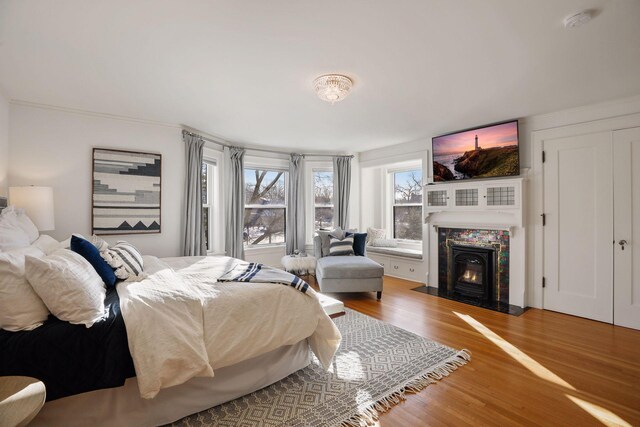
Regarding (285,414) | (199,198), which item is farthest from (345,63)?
(199,198)

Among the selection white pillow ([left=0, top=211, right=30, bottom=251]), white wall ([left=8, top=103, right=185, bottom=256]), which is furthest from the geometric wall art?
white pillow ([left=0, top=211, right=30, bottom=251])

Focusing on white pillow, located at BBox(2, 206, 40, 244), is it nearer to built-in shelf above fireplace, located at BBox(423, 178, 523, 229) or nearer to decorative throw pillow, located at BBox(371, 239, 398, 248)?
built-in shelf above fireplace, located at BBox(423, 178, 523, 229)

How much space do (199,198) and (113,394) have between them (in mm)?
2807

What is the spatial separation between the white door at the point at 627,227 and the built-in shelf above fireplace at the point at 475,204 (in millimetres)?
854

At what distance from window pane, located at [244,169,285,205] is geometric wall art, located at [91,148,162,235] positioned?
1.68 m

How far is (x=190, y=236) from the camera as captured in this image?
3918mm

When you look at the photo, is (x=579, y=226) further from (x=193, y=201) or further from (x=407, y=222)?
(x=193, y=201)

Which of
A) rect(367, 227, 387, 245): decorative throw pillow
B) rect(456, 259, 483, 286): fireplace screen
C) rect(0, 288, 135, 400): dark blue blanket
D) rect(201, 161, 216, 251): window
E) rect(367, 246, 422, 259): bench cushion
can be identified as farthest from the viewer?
rect(367, 227, 387, 245): decorative throw pillow

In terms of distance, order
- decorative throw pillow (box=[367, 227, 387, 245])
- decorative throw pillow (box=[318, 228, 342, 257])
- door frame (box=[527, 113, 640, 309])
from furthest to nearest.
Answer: decorative throw pillow (box=[367, 227, 387, 245]) → decorative throw pillow (box=[318, 228, 342, 257]) → door frame (box=[527, 113, 640, 309])

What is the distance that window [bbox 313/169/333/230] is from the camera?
579 cm

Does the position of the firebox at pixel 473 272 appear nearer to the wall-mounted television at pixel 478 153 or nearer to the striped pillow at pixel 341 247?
the wall-mounted television at pixel 478 153

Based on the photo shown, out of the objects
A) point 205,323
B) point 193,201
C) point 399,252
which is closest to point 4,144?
point 193,201

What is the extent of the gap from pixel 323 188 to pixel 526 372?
4247mm

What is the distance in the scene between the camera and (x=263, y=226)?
5.38 m
